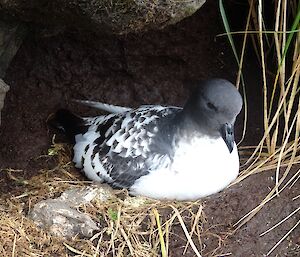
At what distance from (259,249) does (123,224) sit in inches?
21.1

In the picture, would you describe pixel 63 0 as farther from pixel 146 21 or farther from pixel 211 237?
pixel 211 237

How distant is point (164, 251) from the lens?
2.96 meters

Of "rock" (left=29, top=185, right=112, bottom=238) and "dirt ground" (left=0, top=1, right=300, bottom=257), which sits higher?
"dirt ground" (left=0, top=1, right=300, bottom=257)

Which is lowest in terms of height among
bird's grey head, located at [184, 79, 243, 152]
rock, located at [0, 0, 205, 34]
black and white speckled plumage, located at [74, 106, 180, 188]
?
black and white speckled plumage, located at [74, 106, 180, 188]

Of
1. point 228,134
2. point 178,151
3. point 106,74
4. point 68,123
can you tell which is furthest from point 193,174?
point 106,74

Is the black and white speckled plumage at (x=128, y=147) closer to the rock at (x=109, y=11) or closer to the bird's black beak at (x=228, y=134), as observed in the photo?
the bird's black beak at (x=228, y=134)

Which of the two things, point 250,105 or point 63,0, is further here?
point 250,105

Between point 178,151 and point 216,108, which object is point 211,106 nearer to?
point 216,108

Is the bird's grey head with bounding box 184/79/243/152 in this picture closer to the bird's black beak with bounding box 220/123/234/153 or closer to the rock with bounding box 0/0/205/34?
the bird's black beak with bounding box 220/123/234/153

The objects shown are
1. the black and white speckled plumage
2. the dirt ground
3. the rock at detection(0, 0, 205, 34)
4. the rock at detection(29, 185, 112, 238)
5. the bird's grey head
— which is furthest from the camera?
the dirt ground

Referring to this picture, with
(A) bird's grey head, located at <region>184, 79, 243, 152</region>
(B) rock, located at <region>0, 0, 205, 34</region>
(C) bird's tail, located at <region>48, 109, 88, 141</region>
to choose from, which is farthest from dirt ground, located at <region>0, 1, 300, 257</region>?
(B) rock, located at <region>0, 0, 205, 34</region>

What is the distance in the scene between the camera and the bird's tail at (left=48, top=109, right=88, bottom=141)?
11.8ft

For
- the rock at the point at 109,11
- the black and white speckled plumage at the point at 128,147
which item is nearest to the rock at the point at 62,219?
the black and white speckled plumage at the point at 128,147

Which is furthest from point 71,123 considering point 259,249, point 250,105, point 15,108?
point 259,249
